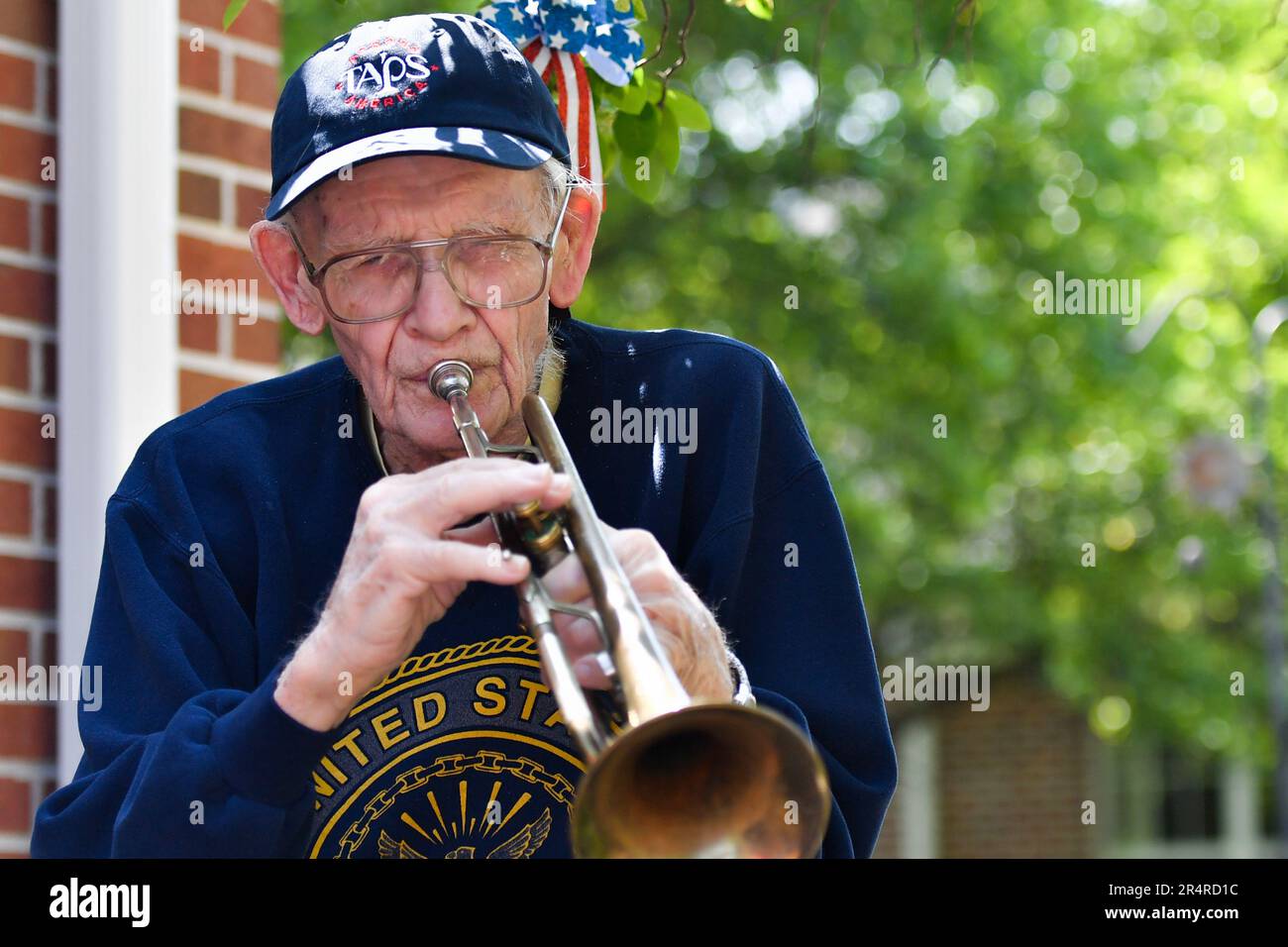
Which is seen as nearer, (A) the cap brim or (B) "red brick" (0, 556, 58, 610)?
(A) the cap brim

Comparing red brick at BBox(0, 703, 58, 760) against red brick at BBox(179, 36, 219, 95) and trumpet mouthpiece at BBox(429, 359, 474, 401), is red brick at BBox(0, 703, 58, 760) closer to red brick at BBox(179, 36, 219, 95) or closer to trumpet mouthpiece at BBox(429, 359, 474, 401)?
red brick at BBox(179, 36, 219, 95)

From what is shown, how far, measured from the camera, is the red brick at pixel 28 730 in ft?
11.5

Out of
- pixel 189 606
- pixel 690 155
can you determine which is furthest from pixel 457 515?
pixel 690 155

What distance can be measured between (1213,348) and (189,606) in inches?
564

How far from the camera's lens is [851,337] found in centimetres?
1159

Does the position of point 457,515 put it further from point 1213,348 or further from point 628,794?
point 1213,348

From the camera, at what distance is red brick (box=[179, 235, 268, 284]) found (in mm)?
3744

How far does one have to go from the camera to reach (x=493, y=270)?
2582mm

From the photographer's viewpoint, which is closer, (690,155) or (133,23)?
(133,23)

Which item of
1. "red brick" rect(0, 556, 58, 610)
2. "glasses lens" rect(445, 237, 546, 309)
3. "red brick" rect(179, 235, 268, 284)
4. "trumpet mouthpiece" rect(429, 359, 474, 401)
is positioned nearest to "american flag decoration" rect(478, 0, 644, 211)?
"glasses lens" rect(445, 237, 546, 309)

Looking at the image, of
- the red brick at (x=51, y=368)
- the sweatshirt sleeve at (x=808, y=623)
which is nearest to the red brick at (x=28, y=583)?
the red brick at (x=51, y=368)

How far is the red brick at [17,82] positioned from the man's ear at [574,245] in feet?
4.47

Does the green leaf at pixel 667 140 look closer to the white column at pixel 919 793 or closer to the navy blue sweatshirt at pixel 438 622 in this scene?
the navy blue sweatshirt at pixel 438 622

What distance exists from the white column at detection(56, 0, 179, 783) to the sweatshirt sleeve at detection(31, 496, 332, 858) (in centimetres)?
85
